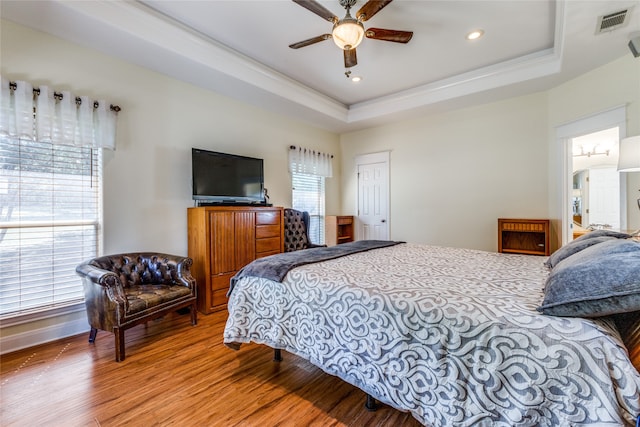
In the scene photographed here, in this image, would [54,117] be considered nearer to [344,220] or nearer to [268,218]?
[268,218]

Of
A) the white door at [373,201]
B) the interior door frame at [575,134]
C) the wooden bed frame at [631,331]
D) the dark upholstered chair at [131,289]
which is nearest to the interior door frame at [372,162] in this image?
the white door at [373,201]

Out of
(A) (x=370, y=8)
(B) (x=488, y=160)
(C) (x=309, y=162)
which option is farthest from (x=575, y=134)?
(C) (x=309, y=162)

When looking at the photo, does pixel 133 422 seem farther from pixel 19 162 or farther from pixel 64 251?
pixel 19 162

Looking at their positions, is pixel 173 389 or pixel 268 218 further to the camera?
pixel 268 218

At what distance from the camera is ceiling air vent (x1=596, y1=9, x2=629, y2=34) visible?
91.9 inches

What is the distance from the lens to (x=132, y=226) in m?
3.15

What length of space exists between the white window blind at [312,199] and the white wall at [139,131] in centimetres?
132

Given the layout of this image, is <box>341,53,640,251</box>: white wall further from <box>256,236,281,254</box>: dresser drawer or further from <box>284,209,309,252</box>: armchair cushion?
<box>256,236,281,254</box>: dresser drawer

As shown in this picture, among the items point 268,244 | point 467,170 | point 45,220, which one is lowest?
point 268,244

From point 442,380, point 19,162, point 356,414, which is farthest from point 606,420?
point 19,162

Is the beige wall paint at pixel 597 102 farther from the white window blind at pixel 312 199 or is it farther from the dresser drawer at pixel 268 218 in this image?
the dresser drawer at pixel 268 218

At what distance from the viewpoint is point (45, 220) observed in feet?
8.59

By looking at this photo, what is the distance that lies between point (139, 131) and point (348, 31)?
2539 millimetres

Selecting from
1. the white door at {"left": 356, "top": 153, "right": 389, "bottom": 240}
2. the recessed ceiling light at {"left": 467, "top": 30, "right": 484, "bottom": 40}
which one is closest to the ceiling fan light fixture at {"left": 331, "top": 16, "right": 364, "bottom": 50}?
the recessed ceiling light at {"left": 467, "top": 30, "right": 484, "bottom": 40}
